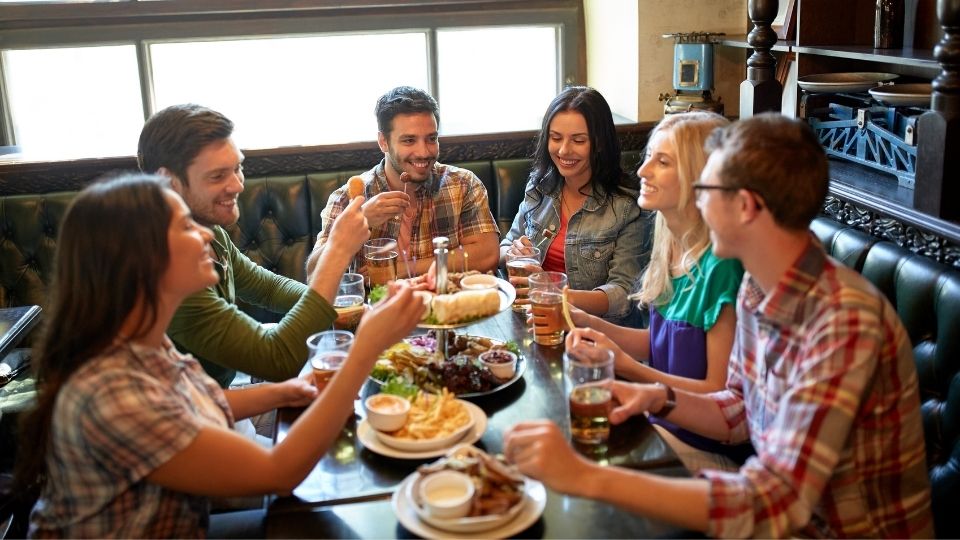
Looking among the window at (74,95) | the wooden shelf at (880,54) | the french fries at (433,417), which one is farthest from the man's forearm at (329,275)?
the window at (74,95)

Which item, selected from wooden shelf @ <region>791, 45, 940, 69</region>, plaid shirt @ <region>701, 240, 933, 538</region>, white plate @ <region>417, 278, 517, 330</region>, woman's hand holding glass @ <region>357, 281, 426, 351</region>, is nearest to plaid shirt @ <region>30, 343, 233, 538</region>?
woman's hand holding glass @ <region>357, 281, 426, 351</region>

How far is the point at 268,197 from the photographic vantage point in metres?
3.36

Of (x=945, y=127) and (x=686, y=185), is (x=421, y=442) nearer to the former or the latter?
(x=686, y=185)

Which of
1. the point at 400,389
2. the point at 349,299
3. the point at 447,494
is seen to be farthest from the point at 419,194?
the point at 447,494

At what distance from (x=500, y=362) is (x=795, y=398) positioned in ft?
2.40

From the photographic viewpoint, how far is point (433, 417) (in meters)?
1.66

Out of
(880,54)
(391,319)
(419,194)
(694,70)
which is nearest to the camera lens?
(391,319)

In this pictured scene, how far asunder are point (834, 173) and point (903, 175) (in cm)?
→ 24

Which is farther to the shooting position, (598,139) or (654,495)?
(598,139)

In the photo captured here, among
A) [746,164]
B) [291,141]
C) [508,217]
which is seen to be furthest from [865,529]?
[291,141]

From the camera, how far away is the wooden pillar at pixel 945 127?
81.8 inches

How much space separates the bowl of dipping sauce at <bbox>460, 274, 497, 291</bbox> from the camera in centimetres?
204

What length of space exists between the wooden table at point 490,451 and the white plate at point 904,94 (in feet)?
4.06

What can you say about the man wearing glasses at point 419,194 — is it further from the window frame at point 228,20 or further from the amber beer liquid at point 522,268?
the window frame at point 228,20
